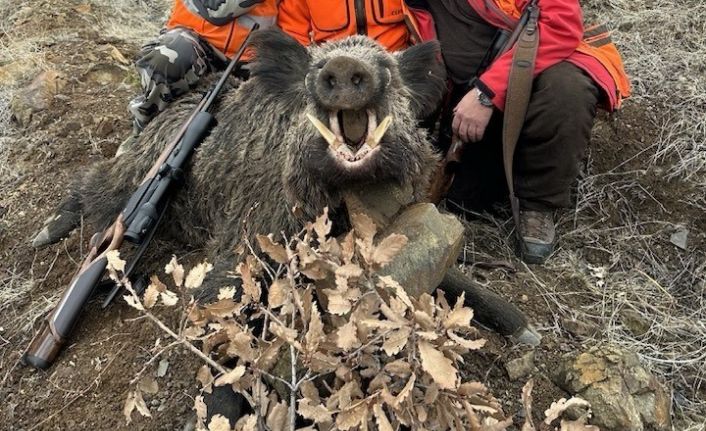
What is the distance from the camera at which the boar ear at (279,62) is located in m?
3.07

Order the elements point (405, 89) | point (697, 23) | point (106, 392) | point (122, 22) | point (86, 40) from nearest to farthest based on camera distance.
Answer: point (106, 392), point (405, 89), point (697, 23), point (86, 40), point (122, 22)

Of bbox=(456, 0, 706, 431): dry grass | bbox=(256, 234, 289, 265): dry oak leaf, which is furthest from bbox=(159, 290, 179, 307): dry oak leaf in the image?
bbox=(456, 0, 706, 431): dry grass

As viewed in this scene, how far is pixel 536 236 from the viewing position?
12.9ft

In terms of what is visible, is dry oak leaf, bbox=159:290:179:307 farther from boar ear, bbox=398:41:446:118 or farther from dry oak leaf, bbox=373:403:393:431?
boar ear, bbox=398:41:446:118

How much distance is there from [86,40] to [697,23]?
5624mm

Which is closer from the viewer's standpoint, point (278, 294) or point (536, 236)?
point (278, 294)

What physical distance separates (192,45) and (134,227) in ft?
4.12

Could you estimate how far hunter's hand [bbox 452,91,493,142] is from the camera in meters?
3.69

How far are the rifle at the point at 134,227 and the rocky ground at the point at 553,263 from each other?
136mm

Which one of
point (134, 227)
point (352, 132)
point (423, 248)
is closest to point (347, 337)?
point (423, 248)

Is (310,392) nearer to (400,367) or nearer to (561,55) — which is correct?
(400,367)

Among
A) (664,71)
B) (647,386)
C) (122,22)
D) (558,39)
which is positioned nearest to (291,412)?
(647,386)

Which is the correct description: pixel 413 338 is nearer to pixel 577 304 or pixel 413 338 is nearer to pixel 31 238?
pixel 577 304

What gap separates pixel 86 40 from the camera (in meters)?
6.29
